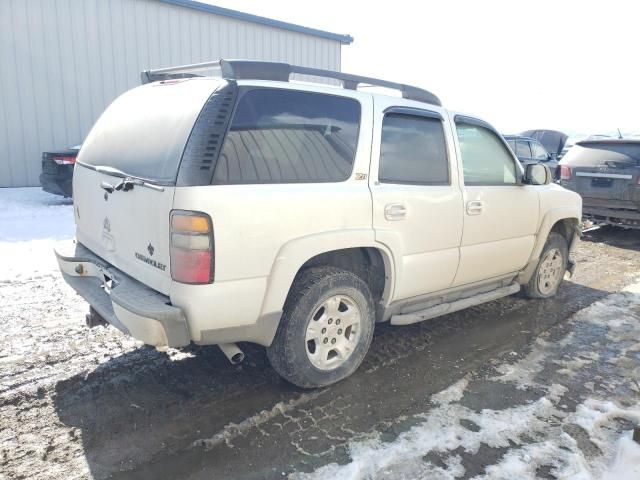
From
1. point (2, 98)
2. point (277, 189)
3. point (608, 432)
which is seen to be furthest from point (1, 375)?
point (2, 98)

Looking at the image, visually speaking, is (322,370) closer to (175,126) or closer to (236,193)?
(236,193)

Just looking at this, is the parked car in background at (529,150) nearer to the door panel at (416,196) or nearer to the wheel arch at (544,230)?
the wheel arch at (544,230)

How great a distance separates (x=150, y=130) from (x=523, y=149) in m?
11.5

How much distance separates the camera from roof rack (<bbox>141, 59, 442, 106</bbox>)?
9.73 feet

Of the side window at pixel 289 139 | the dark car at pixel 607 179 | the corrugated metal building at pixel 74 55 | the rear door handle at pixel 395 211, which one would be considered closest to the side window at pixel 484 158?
the rear door handle at pixel 395 211

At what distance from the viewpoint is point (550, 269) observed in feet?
17.8

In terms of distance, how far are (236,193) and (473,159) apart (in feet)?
7.85

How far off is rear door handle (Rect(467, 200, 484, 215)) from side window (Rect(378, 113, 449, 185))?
317 millimetres

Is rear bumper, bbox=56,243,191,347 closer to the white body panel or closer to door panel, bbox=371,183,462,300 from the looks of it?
the white body panel

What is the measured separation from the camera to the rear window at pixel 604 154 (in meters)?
8.10

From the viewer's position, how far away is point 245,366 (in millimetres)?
3666

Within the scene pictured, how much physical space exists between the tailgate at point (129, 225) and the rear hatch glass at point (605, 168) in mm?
7715

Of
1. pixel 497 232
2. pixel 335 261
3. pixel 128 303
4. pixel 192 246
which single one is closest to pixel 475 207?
pixel 497 232

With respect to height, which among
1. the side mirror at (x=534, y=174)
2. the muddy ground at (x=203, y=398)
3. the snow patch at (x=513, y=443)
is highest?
the side mirror at (x=534, y=174)
